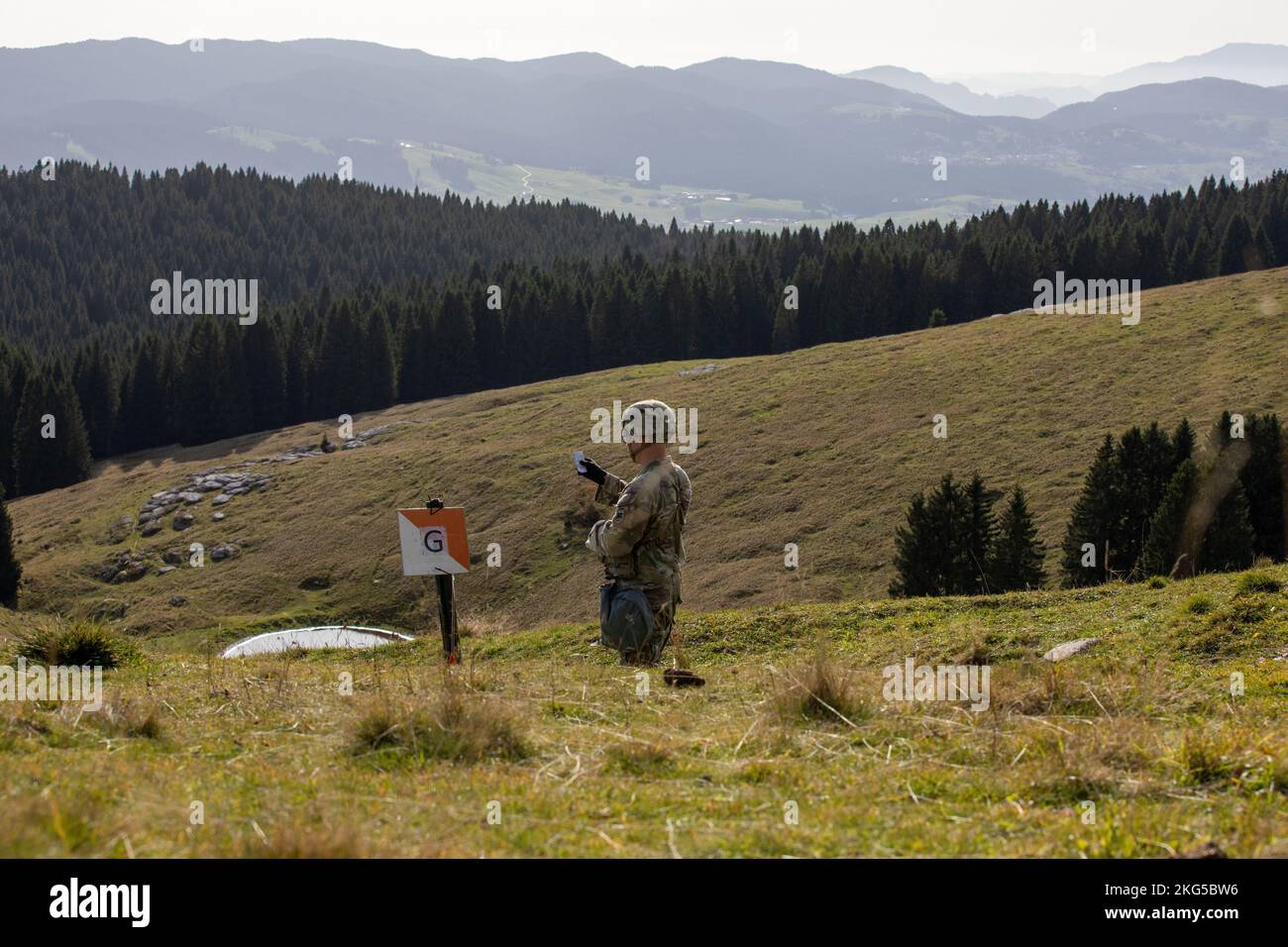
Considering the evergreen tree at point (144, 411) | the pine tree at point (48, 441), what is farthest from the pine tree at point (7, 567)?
the evergreen tree at point (144, 411)

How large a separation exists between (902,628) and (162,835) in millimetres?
12702

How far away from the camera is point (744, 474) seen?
64.4m

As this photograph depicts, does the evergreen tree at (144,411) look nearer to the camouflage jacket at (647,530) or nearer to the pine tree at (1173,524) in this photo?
the pine tree at (1173,524)

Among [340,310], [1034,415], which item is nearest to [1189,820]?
[1034,415]

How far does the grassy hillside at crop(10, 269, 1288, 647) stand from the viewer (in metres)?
52.7

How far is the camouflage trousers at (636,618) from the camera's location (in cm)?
1150

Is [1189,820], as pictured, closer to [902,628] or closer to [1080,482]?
[902,628]

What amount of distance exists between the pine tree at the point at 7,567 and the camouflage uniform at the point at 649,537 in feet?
209

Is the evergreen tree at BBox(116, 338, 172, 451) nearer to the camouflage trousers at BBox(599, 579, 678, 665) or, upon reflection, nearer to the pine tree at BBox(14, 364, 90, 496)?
the pine tree at BBox(14, 364, 90, 496)

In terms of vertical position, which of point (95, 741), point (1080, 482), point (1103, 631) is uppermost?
point (95, 741)

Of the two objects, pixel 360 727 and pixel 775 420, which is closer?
pixel 360 727

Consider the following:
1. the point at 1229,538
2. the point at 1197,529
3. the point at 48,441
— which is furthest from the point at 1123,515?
the point at 48,441

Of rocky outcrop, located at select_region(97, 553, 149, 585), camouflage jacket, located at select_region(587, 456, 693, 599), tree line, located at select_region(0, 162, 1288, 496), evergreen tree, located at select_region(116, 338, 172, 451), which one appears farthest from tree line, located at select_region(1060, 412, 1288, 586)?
evergreen tree, located at select_region(116, 338, 172, 451)

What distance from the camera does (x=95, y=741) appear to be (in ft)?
24.6
